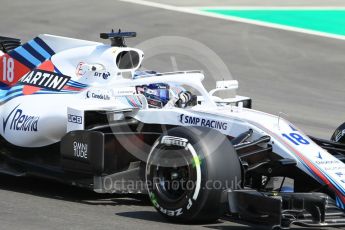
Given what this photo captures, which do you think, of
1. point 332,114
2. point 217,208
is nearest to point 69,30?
point 332,114

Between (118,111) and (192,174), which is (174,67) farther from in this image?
(192,174)

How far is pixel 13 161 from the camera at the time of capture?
8.94 metres

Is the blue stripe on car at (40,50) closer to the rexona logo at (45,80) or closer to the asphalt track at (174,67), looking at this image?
the rexona logo at (45,80)

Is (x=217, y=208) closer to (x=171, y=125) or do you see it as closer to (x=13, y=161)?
(x=171, y=125)

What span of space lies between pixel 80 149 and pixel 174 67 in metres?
1.78

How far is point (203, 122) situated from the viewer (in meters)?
7.81

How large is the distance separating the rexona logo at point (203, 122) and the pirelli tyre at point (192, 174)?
0.48 metres

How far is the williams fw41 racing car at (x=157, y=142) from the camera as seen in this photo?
23.0ft

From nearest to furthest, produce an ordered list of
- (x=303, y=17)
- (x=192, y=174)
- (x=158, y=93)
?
1. (x=192, y=174)
2. (x=158, y=93)
3. (x=303, y=17)

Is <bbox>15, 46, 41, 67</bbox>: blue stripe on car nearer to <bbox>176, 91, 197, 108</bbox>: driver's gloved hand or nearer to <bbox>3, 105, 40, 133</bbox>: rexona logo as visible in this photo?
<bbox>3, 105, 40, 133</bbox>: rexona logo

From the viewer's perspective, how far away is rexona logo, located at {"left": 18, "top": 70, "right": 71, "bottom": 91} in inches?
349

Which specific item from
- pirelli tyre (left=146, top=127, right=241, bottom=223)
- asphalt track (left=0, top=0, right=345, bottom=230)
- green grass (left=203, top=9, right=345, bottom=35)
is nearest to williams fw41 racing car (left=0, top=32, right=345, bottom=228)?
pirelli tyre (left=146, top=127, right=241, bottom=223)

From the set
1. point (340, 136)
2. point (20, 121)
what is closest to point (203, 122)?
point (340, 136)

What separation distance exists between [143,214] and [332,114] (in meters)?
7.03
